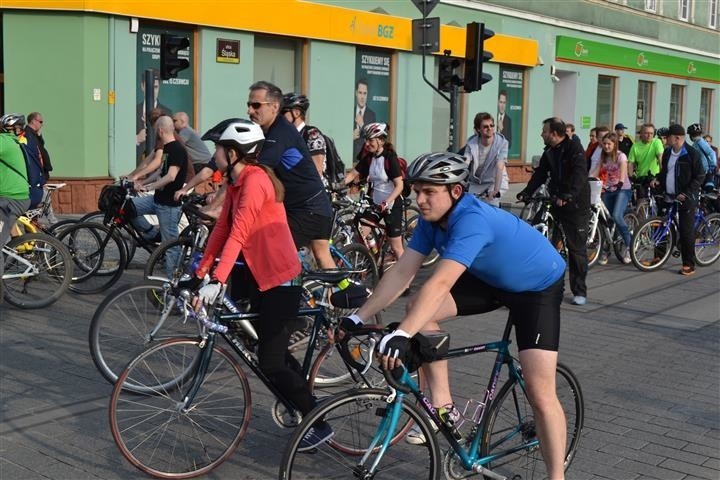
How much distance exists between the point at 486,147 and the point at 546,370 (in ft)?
22.7

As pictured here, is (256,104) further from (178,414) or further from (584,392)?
(584,392)

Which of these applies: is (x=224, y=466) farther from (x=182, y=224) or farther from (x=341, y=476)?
(x=182, y=224)

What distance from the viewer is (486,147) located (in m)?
10.9

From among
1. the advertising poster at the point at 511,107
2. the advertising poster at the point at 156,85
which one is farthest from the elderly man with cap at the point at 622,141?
the advertising poster at the point at 156,85

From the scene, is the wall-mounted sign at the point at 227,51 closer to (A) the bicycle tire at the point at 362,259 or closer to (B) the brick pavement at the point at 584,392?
(B) the brick pavement at the point at 584,392

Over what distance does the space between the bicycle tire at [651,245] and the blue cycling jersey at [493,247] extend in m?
8.25

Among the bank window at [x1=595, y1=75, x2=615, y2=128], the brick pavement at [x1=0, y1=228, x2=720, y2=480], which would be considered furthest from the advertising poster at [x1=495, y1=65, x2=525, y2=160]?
the brick pavement at [x1=0, y1=228, x2=720, y2=480]

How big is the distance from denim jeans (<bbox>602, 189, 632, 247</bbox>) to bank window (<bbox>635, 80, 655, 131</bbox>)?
831 inches

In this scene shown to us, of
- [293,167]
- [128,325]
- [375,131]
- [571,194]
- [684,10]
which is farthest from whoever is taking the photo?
[684,10]

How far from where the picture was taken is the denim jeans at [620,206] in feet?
41.0

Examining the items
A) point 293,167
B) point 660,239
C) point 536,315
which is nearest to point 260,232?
point 536,315

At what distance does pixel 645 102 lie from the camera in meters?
33.7

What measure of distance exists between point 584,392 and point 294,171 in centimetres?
246

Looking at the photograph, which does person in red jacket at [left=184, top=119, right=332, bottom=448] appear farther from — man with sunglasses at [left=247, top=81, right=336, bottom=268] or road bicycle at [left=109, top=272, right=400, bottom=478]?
man with sunglasses at [left=247, top=81, right=336, bottom=268]
